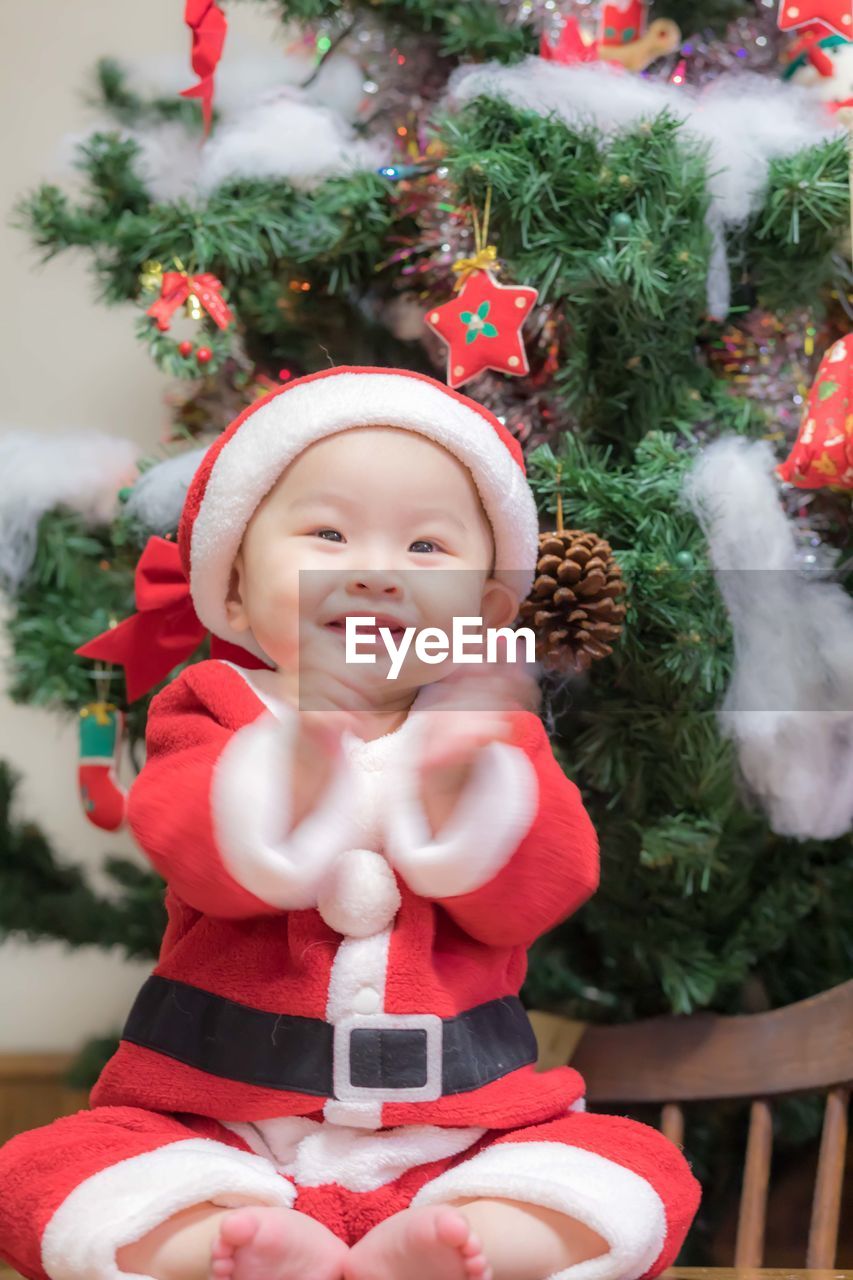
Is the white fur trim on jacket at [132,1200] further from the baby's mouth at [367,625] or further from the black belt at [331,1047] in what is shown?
the baby's mouth at [367,625]

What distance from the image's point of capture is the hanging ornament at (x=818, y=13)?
1.02 metres

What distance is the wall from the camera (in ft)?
5.21

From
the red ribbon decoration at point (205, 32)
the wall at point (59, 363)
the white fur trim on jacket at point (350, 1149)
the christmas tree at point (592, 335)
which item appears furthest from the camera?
the wall at point (59, 363)

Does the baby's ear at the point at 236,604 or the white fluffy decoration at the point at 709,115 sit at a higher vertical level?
the white fluffy decoration at the point at 709,115

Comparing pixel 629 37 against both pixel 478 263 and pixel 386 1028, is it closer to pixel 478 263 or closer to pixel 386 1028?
pixel 478 263

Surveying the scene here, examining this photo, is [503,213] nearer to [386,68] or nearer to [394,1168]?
[386,68]

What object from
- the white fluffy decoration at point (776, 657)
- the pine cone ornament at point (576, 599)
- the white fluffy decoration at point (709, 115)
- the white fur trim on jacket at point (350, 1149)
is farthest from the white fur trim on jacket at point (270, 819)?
the white fluffy decoration at point (709, 115)

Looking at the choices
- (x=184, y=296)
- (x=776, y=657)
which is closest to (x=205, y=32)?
(x=184, y=296)

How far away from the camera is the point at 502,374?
114cm

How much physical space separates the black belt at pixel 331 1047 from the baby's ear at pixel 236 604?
0.79 ft

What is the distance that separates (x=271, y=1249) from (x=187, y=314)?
77cm

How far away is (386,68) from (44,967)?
1.12m

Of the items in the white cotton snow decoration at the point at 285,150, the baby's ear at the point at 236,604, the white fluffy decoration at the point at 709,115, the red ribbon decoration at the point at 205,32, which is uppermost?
the red ribbon decoration at the point at 205,32

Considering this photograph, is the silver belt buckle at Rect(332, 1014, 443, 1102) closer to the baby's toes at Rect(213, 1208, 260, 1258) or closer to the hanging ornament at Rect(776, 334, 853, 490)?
the baby's toes at Rect(213, 1208, 260, 1258)
